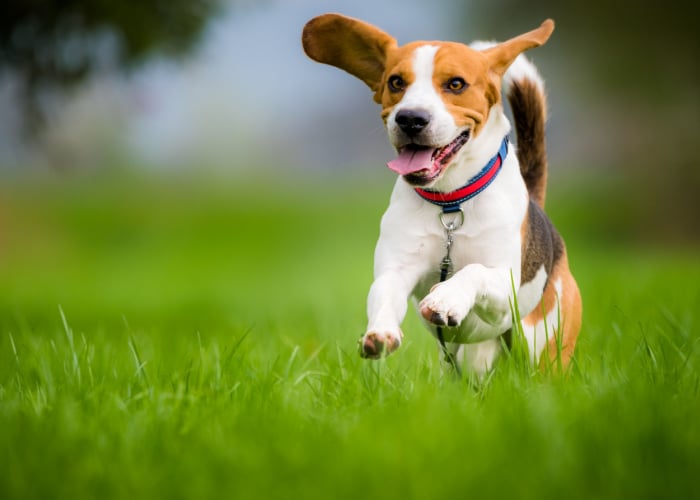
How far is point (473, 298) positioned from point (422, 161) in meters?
0.58

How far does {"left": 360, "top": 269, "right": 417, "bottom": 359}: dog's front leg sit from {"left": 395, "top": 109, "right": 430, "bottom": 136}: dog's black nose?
0.61 metres

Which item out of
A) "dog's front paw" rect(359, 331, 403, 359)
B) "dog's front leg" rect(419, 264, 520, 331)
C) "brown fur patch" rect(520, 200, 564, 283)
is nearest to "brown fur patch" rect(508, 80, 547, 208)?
"brown fur patch" rect(520, 200, 564, 283)

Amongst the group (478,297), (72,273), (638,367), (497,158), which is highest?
(497,158)

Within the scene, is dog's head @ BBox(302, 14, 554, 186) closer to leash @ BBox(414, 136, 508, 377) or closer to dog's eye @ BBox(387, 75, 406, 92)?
dog's eye @ BBox(387, 75, 406, 92)

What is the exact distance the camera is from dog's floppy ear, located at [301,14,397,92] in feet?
12.9

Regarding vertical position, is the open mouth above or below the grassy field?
above

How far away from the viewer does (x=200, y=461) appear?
263cm

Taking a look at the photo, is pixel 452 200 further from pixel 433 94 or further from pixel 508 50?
pixel 508 50

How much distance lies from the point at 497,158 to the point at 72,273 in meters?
10.9

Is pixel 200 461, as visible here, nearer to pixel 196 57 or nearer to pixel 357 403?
pixel 357 403

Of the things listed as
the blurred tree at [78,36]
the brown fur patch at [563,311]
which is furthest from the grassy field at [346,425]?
the blurred tree at [78,36]

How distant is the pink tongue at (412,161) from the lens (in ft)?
11.2

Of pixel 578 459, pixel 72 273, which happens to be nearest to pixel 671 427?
pixel 578 459

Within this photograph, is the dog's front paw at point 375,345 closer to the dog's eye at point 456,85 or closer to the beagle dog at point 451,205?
the beagle dog at point 451,205
